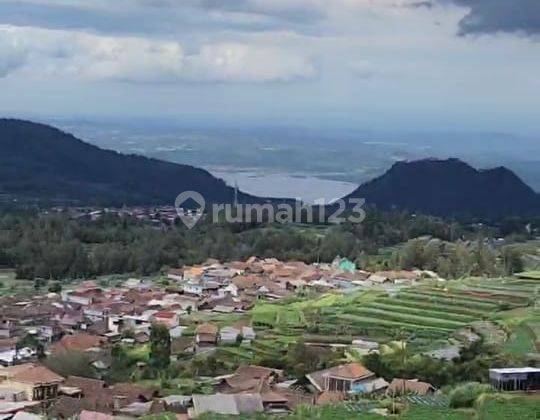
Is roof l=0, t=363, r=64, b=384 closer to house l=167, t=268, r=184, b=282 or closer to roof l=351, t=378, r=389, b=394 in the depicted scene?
roof l=351, t=378, r=389, b=394

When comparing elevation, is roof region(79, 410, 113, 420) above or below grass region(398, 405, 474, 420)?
below

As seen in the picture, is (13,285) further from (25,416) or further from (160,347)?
(25,416)

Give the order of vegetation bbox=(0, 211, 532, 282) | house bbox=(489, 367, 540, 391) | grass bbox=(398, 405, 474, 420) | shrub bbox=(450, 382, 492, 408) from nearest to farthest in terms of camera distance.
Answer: grass bbox=(398, 405, 474, 420), shrub bbox=(450, 382, 492, 408), house bbox=(489, 367, 540, 391), vegetation bbox=(0, 211, 532, 282)

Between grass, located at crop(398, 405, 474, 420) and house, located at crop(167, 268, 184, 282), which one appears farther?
house, located at crop(167, 268, 184, 282)

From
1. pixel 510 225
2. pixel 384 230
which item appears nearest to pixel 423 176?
pixel 510 225

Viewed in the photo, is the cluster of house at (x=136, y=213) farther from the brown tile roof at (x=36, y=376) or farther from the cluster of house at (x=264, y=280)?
the brown tile roof at (x=36, y=376)

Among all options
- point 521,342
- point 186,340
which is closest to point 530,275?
point 521,342

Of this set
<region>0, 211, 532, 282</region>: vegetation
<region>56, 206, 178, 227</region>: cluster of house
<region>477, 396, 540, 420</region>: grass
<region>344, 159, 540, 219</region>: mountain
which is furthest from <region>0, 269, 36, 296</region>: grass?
<region>344, 159, 540, 219</region>: mountain
